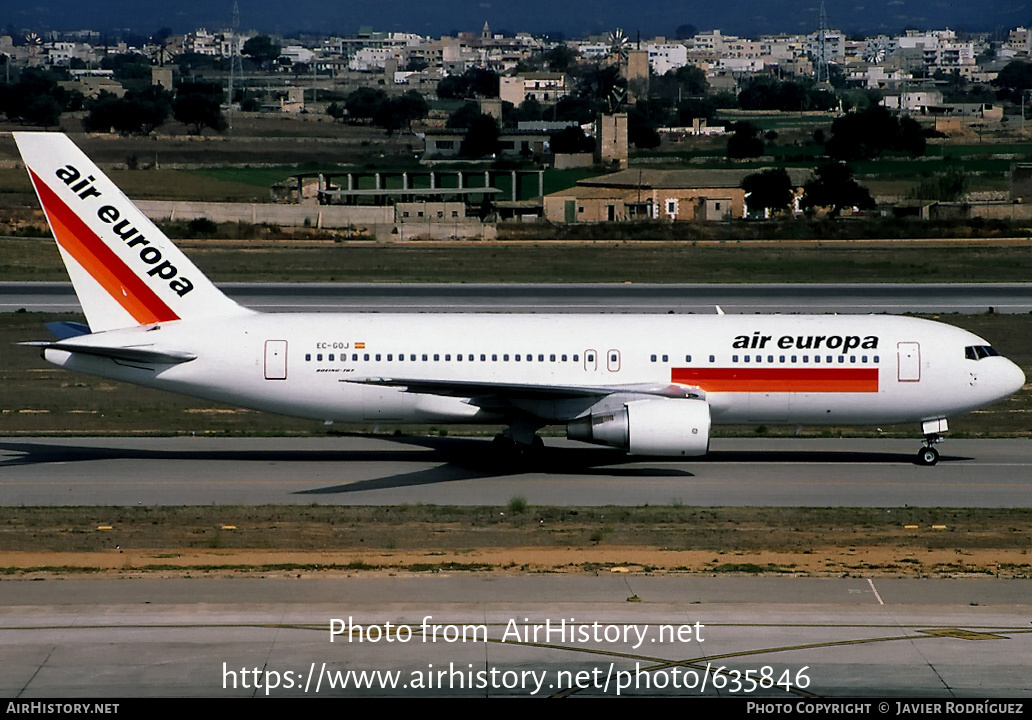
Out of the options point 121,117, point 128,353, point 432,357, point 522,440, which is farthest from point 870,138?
point 128,353

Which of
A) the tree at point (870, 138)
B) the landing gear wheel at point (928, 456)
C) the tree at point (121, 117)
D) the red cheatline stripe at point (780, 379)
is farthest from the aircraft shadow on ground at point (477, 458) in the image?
the tree at point (121, 117)

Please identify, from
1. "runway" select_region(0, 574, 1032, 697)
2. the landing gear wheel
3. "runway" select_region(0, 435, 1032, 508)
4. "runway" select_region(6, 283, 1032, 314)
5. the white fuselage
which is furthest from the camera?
"runway" select_region(6, 283, 1032, 314)

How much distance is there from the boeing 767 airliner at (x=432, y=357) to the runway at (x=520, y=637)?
1105 centimetres

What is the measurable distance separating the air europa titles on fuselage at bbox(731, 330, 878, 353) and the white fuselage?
0.09 feet

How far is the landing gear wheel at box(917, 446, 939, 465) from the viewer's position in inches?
1410

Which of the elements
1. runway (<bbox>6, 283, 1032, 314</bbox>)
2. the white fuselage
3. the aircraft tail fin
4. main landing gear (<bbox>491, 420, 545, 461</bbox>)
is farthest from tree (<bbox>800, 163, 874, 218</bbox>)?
the aircraft tail fin

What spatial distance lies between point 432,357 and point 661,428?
6.68 metres

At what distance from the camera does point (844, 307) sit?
63.0 metres

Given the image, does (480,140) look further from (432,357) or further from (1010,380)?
(1010,380)

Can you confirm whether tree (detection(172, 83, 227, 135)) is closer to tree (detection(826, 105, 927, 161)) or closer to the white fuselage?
tree (detection(826, 105, 927, 161))

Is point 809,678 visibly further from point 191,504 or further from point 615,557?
point 191,504

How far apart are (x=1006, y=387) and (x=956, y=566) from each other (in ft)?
36.1

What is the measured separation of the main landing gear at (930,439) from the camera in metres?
35.8
